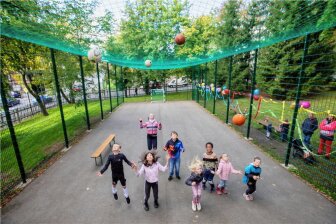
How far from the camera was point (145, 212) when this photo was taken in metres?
4.31

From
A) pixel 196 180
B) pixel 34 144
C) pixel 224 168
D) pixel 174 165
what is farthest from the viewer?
pixel 34 144

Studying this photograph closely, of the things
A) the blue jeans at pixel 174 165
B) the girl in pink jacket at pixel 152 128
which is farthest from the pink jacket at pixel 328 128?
the girl in pink jacket at pixel 152 128

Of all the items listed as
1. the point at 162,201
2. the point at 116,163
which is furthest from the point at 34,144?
the point at 162,201

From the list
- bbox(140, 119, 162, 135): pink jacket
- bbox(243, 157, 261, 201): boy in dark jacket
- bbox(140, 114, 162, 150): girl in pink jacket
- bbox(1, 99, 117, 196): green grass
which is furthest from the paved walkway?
bbox(140, 119, 162, 135): pink jacket

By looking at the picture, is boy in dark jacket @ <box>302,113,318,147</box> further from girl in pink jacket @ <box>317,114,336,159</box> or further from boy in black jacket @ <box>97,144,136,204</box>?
boy in black jacket @ <box>97,144,136,204</box>

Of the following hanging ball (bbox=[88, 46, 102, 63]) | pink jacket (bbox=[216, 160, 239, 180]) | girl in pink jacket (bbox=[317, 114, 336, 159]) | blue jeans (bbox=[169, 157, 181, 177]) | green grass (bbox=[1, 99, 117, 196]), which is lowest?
green grass (bbox=[1, 99, 117, 196])

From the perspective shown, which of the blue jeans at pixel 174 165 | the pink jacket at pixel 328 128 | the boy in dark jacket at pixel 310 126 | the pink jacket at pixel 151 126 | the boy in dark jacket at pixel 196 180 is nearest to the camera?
the boy in dark jacket at pixel 196 180

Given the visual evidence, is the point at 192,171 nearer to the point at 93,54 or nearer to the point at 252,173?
the point at 252,173

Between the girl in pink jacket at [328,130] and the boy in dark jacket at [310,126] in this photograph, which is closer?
the girl in pink jacket at [328,130]

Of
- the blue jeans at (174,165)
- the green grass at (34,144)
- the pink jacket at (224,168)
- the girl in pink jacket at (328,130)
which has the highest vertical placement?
the girl in pink jacket at (328,130)

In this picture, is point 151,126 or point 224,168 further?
point 151,126

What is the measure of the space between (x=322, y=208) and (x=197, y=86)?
15.2m

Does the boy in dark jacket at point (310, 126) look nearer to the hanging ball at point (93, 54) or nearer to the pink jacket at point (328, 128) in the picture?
the pink jacket at point (328, 128)

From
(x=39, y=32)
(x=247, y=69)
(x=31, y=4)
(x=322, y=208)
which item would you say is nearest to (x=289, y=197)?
(x=322, y=208)
